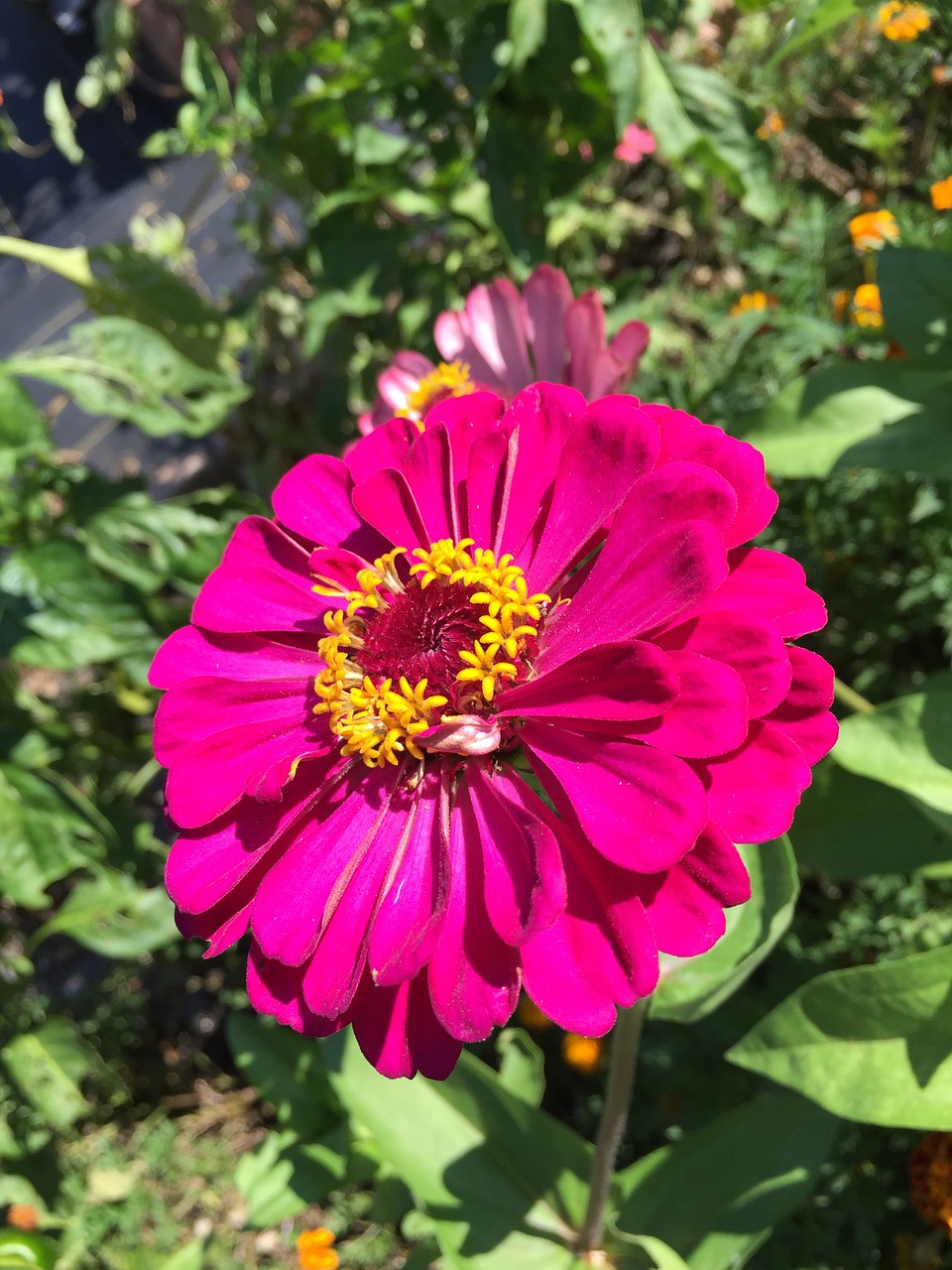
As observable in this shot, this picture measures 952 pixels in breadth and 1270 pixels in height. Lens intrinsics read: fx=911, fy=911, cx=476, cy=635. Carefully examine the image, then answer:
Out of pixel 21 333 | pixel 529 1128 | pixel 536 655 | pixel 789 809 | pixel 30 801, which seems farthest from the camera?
pixel 21 333

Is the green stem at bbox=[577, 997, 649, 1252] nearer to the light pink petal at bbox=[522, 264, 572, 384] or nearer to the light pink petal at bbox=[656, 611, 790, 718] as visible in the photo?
the light pink petal at bbox=[656, 611, 790, 718]

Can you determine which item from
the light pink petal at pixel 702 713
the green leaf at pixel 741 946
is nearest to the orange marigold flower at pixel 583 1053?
the green leaf at pixel 741 946

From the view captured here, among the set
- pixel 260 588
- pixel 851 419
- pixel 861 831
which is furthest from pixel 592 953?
pixel 851 419

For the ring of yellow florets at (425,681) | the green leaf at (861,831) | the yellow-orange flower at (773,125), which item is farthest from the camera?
the yellow-orange flower at (773,125)

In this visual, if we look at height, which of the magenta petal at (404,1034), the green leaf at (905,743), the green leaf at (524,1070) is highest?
the magenta petal at (404,1034)

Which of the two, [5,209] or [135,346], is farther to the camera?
[5,209]

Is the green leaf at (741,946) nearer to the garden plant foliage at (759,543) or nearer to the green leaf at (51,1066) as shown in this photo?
the garden plant foliage at (759,543)

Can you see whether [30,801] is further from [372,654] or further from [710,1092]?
[710,1092]

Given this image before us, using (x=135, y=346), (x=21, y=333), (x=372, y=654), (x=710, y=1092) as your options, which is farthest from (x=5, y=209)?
(x=710, y=1092)
